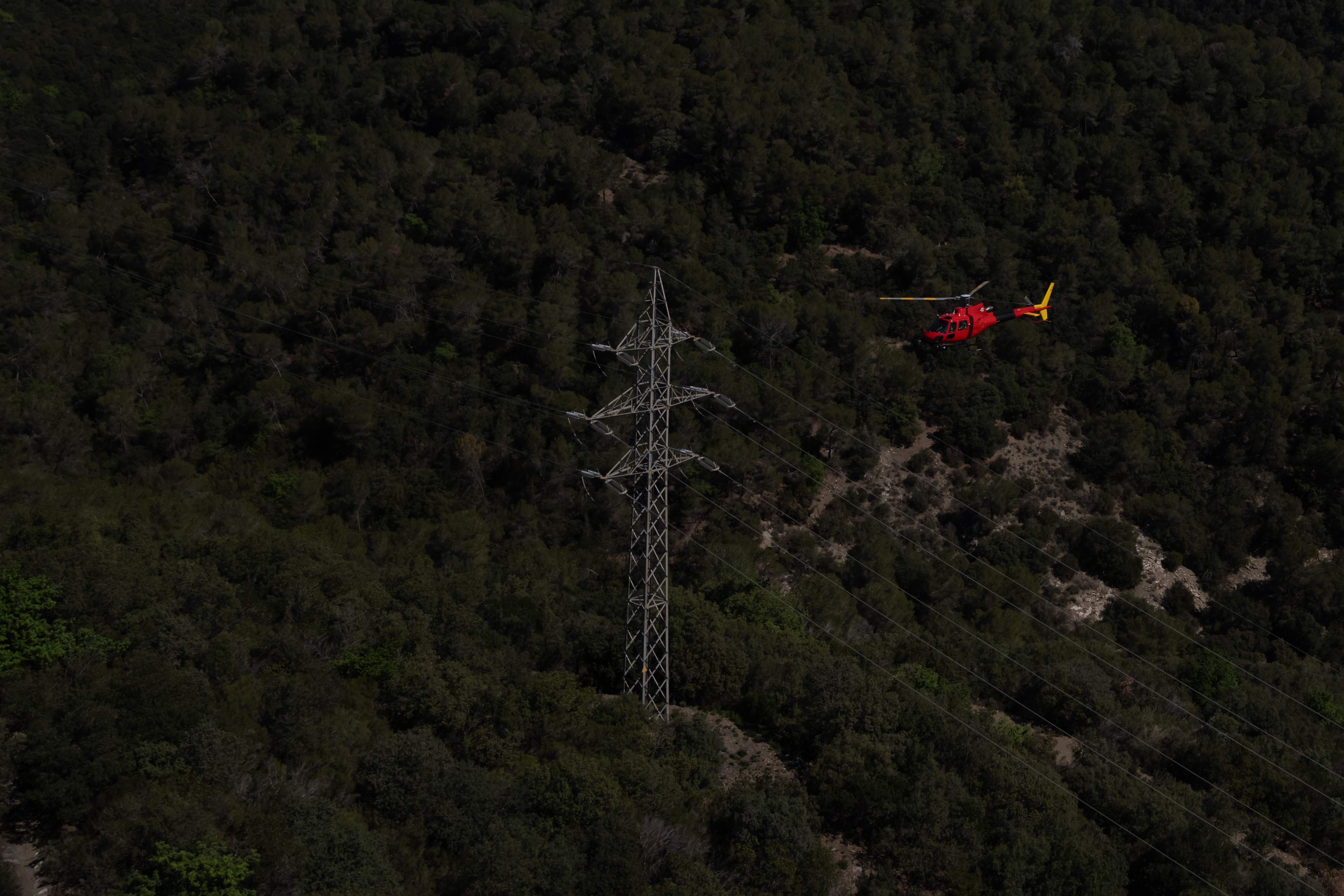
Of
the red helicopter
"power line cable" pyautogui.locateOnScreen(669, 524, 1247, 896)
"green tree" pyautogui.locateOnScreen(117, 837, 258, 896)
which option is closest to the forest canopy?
"green tree" pyautogui.locateOnScreen(117, 837, 258, 896)

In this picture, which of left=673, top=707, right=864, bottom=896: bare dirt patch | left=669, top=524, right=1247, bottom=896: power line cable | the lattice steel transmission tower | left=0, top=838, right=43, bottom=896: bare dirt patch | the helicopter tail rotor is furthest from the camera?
the helicopter tail rotor

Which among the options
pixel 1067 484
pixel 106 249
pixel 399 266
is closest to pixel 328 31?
pixel 106 249

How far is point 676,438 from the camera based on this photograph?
66.2 meters

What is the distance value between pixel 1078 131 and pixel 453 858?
2979 inches

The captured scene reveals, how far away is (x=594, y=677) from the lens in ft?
159

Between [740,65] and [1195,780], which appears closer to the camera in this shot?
[1195,780]

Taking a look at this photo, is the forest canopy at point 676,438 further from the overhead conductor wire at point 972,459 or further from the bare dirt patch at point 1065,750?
the overhead conductor wire at point 972,459

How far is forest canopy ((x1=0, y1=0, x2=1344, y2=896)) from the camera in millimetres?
38500

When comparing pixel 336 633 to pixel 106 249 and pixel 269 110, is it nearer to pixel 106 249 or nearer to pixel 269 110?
pixel 106 249

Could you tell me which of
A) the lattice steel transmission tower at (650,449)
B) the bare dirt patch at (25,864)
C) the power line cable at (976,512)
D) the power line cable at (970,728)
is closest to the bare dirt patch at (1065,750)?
the power line cable at (970,728)

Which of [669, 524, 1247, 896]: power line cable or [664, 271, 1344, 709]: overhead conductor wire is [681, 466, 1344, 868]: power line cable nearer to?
[669, 524, 1247, 896]: power line cable

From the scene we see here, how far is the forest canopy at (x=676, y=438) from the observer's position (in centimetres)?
3850

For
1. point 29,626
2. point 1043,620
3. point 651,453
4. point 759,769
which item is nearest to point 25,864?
point 29,626

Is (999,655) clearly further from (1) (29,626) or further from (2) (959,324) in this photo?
(1) (29,626)
